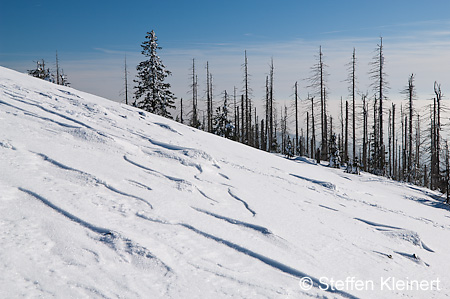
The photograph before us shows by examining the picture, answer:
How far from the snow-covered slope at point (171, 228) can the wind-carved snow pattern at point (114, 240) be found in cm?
2

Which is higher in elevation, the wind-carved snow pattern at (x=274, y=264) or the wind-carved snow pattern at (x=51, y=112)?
the wind-carved snow pattern at (x=51, y=112)

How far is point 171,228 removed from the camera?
3.80m

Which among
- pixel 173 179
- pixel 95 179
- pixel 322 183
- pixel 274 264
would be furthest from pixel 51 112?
pixel 322 183

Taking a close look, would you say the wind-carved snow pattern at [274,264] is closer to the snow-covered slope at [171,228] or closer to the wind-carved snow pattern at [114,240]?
the snow-covered slope at [171,228]

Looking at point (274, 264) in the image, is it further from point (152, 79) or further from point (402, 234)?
point (152, 79)

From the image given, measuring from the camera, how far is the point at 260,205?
556 centimetres

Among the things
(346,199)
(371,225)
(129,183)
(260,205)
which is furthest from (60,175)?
(346,199)

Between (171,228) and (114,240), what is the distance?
2.61 feet

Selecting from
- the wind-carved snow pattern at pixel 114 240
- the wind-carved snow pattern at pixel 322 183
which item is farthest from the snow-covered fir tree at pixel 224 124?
the wind-carved snow pattern at pixel 114 240

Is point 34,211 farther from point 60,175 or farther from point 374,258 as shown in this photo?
point 374,258

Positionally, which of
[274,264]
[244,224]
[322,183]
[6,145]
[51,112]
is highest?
[51,112]

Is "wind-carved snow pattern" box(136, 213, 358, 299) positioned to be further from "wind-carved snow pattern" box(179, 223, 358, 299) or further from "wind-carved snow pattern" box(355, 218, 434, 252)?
"wind-carved snow pattern" box(355, 218, 434, 252)

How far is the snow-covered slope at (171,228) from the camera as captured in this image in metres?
2.79

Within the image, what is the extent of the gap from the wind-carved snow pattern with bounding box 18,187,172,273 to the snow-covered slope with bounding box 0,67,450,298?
0.02m
